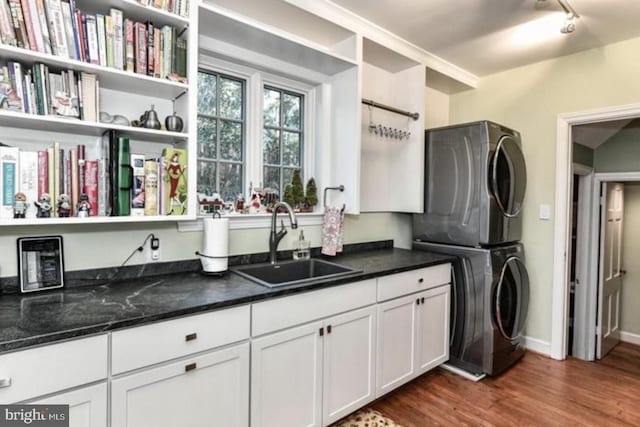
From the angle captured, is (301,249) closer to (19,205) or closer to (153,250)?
(153,250)

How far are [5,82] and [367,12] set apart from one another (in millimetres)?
1911

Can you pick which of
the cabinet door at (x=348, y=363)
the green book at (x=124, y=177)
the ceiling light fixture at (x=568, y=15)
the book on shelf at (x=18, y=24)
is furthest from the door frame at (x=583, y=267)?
the book on shelf at (x=18, y=24)

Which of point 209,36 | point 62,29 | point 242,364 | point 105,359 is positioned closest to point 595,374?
point 242,364

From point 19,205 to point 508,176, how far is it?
9.70 feet

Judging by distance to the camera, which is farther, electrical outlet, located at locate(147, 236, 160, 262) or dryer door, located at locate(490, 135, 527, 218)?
dryer door, located at locate(490, 135, 527, 218)

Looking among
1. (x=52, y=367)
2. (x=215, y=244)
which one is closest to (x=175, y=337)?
(x=52, y=367)

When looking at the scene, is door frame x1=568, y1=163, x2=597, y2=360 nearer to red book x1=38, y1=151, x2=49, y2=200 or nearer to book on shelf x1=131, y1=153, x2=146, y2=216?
book on shelf x1=131, y1=153, x2=146, y2=216

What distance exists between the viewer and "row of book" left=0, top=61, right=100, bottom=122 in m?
1.38

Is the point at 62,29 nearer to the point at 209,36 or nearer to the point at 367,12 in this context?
the point at 209,36

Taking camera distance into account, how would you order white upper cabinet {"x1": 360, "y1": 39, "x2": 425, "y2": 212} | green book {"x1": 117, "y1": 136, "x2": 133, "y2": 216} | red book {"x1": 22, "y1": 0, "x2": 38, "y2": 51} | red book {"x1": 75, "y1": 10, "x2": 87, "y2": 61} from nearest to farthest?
red book {"x1": 22, "y1": 0, "x2": 38, "y2": 51}, red book {"x1": 75, "y1": 10, "x2": 87, "y2": 61}, green book {"x1": 117, "y1": 136, "x2": 133, "y2": 216}, white upper cabinet {"x1": 360, "y1": 39, "x2": 425, "y2": 212}

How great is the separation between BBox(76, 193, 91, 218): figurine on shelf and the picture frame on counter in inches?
8.5

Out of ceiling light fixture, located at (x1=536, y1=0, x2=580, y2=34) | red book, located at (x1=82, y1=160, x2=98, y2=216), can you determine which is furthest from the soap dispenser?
ceiling light fixture, located at (x1=536, y1=0, x2=580, y2=34)

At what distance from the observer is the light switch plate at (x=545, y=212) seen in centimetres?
301

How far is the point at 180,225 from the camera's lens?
195 cm
